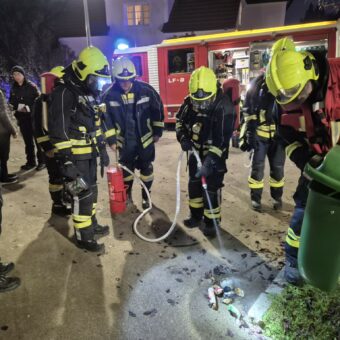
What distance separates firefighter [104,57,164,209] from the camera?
4688mm

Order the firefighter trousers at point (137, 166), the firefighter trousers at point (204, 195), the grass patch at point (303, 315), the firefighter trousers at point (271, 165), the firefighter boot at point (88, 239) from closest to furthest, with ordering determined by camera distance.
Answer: the grass patch at point (303, 315) → the firefighter boot at point (88, 239) → the firefighter trousers at point (204, 195) → the firefighter trousers at point (271, 165) → the firefighter trousers at point (137, 166)

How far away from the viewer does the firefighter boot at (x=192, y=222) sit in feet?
14.8

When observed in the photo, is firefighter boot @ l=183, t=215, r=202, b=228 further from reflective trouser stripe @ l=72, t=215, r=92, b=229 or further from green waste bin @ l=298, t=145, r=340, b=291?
green waste bin @ l=298, t=145, r=340, b=291

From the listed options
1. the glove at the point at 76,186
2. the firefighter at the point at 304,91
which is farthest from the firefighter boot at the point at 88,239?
the firefighter at the point at 304,91

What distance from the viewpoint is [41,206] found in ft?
17.6

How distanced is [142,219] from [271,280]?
2.03 meters

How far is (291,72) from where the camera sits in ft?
8.46

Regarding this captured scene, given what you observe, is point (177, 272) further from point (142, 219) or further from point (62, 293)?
point (142, 219)

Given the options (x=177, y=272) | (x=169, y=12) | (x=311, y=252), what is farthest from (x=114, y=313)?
(x=169, y=12)

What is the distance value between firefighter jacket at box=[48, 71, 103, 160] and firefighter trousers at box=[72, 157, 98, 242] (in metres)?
0.10

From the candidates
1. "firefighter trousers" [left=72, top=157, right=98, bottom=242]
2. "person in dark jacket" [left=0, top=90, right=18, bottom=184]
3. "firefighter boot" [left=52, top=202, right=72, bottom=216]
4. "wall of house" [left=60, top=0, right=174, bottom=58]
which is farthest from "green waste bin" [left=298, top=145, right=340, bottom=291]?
"wall of house" [left=60, top=0, right=174, bottom=58]

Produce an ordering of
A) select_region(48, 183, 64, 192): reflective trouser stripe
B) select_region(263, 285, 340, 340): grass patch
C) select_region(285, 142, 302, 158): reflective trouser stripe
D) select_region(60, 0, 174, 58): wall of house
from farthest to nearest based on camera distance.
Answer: select_region(60, 0, 174, 58): wall of house, select_region(48, 183, 64, 192): reflective trouser stripe, select_region(285, 142, 302, 158): reflective trouser stripe, select_region(263, 285, 340, 340): grass patch

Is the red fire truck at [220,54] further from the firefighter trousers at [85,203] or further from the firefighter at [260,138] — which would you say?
the firefighter trousers at [85,203]

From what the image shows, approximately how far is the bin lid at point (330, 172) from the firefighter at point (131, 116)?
3.20 metres
